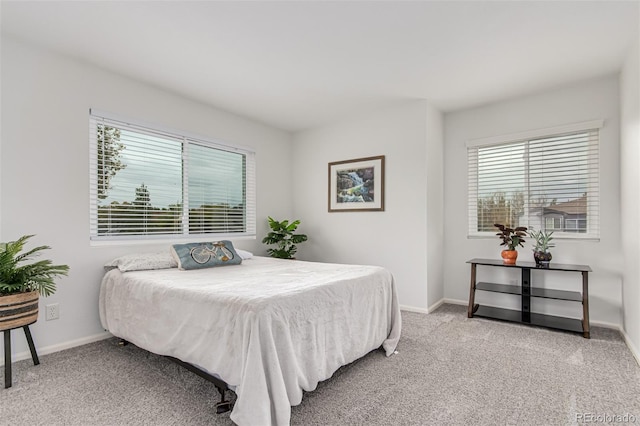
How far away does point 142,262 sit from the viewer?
8.95 feet

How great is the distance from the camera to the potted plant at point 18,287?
2041 mm

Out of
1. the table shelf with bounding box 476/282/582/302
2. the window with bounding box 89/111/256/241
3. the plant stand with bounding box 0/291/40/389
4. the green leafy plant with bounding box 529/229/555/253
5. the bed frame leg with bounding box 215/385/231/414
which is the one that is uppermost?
the window with bounding box 89/111/256/241

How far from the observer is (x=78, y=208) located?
108 inches

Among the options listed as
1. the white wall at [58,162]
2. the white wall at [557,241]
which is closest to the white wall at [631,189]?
the white wall at [557,241]

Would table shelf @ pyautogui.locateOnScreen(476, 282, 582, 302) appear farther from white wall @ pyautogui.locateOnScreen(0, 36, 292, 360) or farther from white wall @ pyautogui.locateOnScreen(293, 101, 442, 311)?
white wall @ pyautogui.locateOnScreen(0, 36, 292, 360)

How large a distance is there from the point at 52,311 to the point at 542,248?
176 inches

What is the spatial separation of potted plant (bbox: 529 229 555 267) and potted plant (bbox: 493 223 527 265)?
0.14 metres

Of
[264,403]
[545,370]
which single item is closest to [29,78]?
[264,403]

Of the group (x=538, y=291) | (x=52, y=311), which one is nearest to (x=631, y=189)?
(x=538, y=291)

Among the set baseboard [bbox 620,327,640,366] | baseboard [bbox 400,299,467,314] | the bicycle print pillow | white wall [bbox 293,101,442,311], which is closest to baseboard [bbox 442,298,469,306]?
baseboard [bbox 400,299,467,314]

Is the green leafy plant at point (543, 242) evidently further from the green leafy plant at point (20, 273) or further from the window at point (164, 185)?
the green leafy plant at point (20, 273)

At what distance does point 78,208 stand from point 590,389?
12.9ft

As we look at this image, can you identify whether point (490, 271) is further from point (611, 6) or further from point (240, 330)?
point (240, 330)

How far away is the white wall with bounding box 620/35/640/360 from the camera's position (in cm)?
250
